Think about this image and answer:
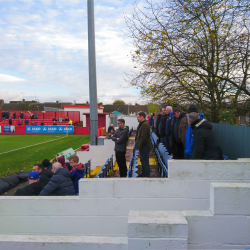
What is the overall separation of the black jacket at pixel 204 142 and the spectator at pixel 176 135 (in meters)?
2.05

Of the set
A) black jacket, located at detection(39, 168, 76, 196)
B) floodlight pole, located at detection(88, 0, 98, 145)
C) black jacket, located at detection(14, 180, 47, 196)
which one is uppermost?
floodlight pole, located at detection(88, 0, 98, 145)

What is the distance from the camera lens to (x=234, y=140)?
622 cm

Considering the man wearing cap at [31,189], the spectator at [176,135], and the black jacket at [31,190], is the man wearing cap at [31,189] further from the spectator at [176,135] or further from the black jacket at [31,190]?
the spectator at [176,135]

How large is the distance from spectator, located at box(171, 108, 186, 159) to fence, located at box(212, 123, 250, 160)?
4.31ft

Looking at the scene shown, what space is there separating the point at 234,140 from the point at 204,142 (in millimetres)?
2561

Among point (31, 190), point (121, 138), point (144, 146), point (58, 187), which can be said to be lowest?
point (31, 190)

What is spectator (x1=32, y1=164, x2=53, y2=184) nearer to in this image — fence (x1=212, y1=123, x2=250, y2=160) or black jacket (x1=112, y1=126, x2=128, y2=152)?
black jacket (x1=112, y1=126, x2=128, y2=152)

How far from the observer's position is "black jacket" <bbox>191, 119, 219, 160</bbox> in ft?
13.5

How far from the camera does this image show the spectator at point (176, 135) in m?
6.31

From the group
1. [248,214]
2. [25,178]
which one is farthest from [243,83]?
[25,178]

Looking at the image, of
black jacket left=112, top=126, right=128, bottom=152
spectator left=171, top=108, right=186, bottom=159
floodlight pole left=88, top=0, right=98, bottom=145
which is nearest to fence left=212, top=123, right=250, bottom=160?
spectator left=171, top=108, right=186, bottom=159

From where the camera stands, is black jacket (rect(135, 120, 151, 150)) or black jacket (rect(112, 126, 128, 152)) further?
black jacket (rect(112, 126, 128, 152))

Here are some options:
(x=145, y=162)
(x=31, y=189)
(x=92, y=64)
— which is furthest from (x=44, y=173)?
(x=92, y=64)

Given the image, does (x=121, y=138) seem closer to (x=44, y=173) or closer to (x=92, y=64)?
(x=44, y=173)
